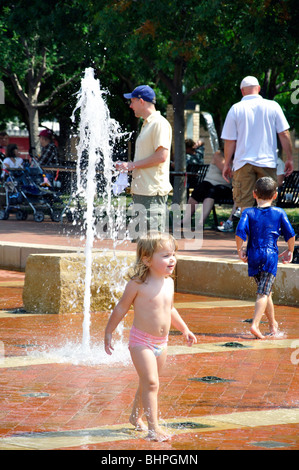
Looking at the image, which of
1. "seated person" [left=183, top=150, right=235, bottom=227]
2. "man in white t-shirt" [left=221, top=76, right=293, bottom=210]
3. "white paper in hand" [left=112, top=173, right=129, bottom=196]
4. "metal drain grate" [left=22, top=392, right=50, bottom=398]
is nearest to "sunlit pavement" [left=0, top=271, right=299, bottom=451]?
"metal drain grate" [left=22, top=392, right=50, bottom=398]

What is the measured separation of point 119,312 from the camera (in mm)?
4379

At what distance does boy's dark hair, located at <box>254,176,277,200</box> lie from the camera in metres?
6.95

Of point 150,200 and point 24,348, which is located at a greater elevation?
point 150,200

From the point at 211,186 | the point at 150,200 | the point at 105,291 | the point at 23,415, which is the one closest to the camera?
the point at 23,415

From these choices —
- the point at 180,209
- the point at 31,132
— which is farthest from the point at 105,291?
the point at 31,132

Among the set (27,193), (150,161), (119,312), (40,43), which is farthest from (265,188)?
(40,43)

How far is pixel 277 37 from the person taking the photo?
15188 mm

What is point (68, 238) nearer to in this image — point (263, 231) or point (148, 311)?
point (263, 231)

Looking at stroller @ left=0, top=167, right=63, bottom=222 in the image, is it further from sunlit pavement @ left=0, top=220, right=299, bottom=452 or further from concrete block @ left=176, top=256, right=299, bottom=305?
sunlit pavement @ left=0, top=220, right=299, bottom=452

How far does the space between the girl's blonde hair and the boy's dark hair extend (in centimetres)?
268

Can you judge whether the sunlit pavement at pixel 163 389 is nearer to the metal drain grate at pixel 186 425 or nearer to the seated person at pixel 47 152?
the metal drain grate at pixel 186 425
